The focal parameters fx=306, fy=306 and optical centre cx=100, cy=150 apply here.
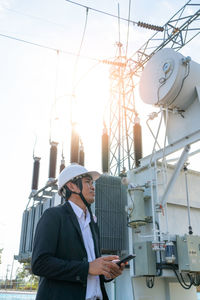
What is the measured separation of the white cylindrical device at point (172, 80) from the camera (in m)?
5.65

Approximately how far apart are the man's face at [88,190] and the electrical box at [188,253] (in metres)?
3.63

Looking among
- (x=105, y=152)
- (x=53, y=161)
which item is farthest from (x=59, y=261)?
(x=53, y=161)

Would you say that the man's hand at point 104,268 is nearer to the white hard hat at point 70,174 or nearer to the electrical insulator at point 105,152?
the white hard hat at point 70,174

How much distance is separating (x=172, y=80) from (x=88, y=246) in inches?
170

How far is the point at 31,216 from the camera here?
898 centimetres

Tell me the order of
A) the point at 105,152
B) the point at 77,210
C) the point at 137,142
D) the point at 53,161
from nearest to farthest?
1. the point at 77,210
2. the point at 137,142
3. the point at 105,152
4. the point at 53,161

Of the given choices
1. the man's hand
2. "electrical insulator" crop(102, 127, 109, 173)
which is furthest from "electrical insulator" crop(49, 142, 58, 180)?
the man's hand

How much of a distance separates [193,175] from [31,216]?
482 cm

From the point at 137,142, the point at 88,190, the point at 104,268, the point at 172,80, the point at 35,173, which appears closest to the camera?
the point at 104,268

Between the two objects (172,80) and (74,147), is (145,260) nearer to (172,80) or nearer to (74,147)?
(74,147)

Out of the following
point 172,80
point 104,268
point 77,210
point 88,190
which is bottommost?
point 104,268

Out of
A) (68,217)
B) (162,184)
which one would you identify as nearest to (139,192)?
(162,184)

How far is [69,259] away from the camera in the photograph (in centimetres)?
193

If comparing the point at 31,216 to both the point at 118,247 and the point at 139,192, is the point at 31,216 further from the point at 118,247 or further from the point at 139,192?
the point at 139,192
